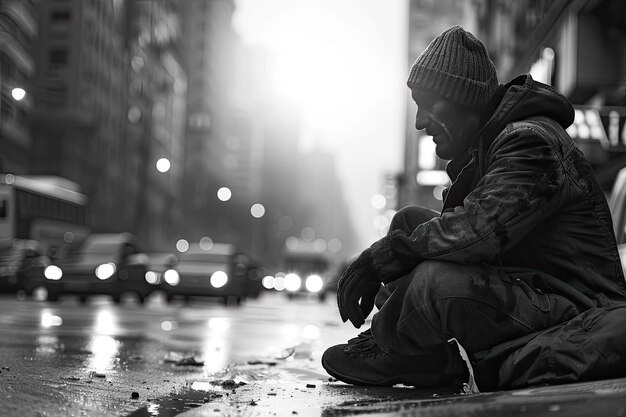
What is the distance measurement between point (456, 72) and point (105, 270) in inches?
764

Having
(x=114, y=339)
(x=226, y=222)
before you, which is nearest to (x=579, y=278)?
(x=114, y=339)

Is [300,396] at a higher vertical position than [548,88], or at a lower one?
lower

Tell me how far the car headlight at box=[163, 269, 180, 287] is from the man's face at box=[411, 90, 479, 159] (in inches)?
807

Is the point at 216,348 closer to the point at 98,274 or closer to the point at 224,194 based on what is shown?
the point at 98,274

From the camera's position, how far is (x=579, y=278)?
153 inches

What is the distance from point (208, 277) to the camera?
24.2 m

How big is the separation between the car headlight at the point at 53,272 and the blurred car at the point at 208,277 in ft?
9.11

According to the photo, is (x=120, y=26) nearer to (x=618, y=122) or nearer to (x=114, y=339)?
(x=618, y=122)

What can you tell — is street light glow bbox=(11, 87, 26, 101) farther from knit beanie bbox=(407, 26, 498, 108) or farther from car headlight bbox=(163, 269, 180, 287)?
knit beanie bbox=(407, 26, 498, 108)

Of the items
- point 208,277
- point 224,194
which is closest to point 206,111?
point 224,194

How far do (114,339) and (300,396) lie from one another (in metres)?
4.55

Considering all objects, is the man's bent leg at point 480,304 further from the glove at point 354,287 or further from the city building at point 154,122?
the city building at point 154,122

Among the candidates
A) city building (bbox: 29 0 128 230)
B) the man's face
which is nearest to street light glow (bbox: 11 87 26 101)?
the man's face

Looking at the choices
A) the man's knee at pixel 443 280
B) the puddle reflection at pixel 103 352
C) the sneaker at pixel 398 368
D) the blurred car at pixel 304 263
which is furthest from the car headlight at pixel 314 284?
the man's knee at pixel 443 280
